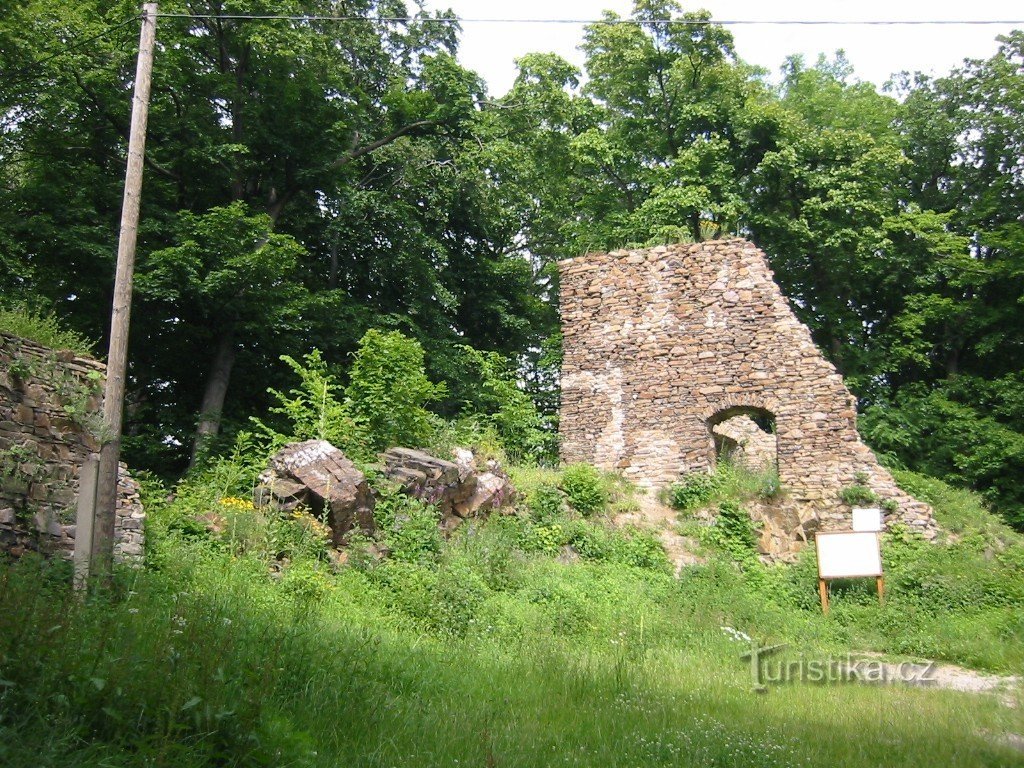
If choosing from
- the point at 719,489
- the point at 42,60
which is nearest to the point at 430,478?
the point at 719,489

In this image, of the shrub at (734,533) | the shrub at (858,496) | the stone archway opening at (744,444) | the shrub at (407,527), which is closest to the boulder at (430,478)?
the shrub at (407,527)

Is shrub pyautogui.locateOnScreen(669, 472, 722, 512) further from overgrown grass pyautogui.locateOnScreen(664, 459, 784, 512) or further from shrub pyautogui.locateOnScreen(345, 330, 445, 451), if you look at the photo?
shrub pyautogui.locateOnScreen(345, 330, 445, 451)

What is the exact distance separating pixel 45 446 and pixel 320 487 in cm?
327

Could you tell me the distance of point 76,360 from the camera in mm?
8781

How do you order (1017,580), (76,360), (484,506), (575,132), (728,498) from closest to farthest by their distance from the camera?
(76,360)
(1017,580)
(484,506)
(728,498)
(575,132)

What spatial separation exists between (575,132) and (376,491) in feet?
49.6

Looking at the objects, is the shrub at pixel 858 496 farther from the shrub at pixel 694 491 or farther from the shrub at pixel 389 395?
the shrub at pixel 389 395

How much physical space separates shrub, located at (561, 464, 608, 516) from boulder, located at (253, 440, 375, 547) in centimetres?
428

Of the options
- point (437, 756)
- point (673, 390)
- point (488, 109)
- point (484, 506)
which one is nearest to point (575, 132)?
point (488, 109)

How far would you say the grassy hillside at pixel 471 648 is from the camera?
4.21 m

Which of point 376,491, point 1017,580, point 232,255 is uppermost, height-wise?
point 232,255

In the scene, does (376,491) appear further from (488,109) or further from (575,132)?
(575,132)

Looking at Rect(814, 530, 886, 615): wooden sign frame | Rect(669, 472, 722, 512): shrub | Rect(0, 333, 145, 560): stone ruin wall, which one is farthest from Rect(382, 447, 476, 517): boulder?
Rect(814, 530, 886, 615): wooden sign frame

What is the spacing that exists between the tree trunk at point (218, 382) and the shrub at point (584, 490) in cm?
663
